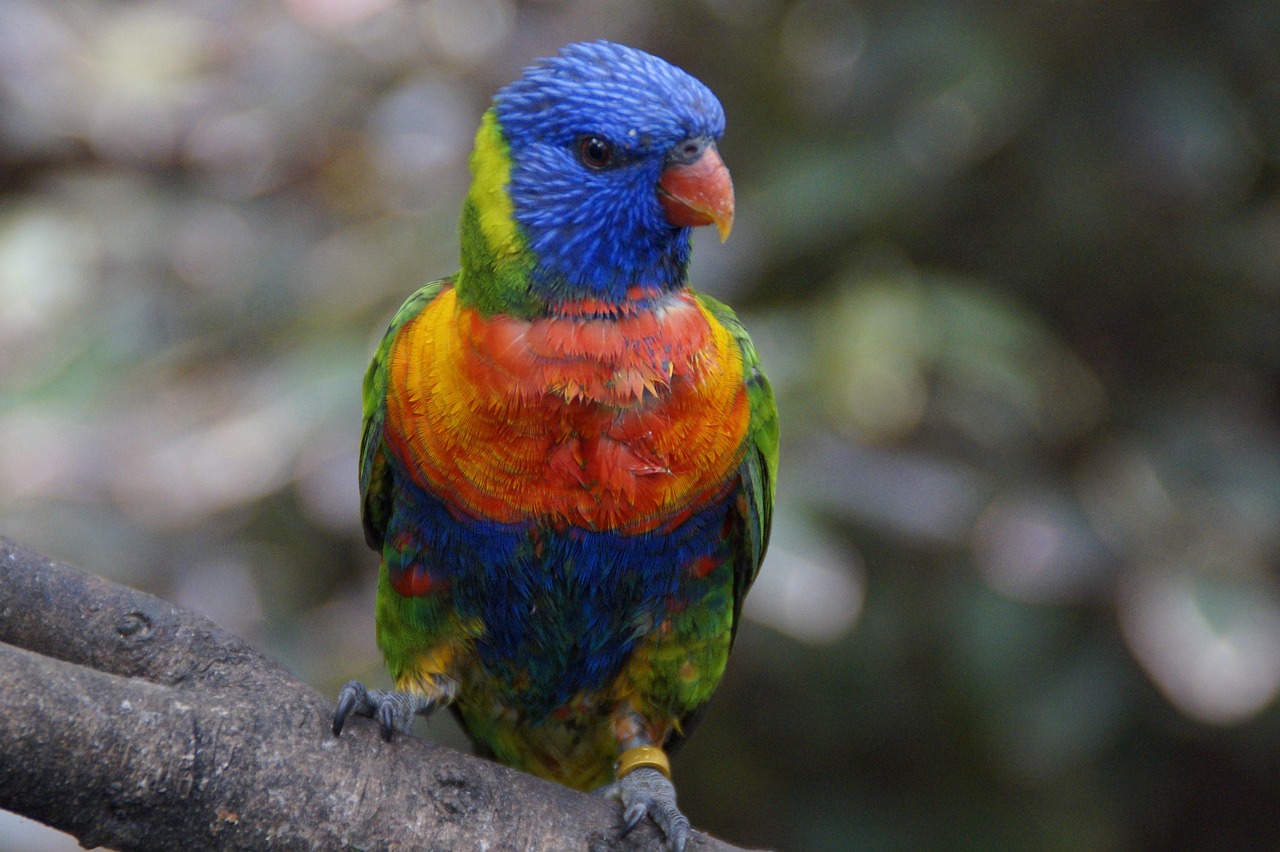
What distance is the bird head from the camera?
1.87 m

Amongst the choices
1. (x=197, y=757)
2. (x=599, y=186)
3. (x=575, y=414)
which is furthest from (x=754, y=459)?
(x=197, y=757)

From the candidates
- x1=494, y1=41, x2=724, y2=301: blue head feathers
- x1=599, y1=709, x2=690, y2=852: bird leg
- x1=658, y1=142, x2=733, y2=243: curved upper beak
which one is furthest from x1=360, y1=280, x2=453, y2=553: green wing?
x1=599, y1=709, x2=690, y2=852: bird leg

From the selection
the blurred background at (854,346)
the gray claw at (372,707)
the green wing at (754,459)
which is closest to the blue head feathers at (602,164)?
the green wing at (754,459)

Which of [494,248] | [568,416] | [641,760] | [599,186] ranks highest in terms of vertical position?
[599,186]

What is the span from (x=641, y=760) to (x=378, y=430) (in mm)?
735

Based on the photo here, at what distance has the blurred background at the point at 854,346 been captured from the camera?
2756mm

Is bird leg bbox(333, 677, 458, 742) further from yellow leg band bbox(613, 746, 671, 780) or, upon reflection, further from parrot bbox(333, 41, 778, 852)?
yellow leg band bbox(613, 746, 671, 780)

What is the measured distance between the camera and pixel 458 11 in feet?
11.4

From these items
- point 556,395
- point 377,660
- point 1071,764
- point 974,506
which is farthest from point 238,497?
point 1071,764

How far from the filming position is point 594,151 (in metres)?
1.90

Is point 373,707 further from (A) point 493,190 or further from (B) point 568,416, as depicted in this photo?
(A) point 493,190

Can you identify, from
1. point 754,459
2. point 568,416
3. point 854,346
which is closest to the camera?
point 568,416

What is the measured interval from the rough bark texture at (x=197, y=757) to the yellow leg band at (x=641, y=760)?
32cm

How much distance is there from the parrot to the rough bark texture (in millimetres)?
132
